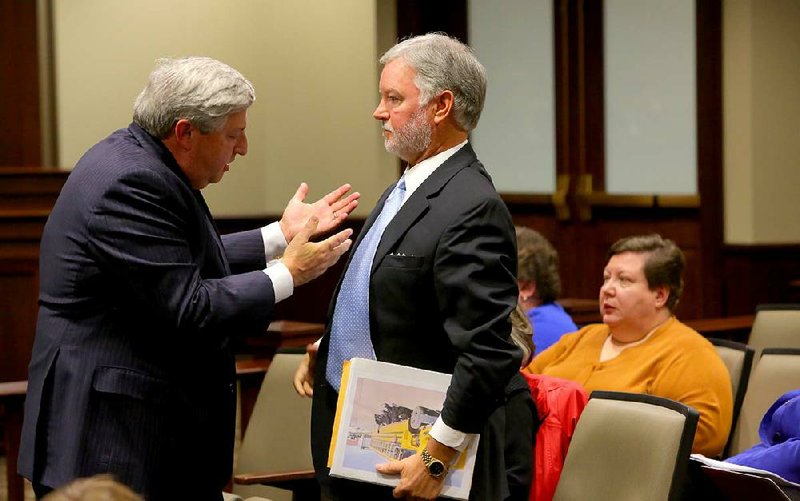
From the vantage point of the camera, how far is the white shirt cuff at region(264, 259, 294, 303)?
238 cm

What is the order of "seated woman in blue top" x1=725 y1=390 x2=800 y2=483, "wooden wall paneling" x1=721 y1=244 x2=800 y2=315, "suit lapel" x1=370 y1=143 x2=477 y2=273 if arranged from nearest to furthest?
"suit lapel" x1=370 y1=143 x2=477 y2=273 → "seated woman in blue top" x1=725 y1=390 x2=800 y2=483 → "wooden wall paneling" x1=721 y1=244 x2=800 y2=315

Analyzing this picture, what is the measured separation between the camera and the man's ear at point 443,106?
2.32m

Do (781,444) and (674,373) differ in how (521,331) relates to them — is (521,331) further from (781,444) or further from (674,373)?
(781,444)

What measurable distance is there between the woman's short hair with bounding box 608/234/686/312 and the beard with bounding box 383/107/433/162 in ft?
4.40

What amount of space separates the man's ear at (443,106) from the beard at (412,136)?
→ 0.02 metres

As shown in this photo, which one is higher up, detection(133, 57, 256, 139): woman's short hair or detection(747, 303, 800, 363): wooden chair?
detection(133, 57, 256, 139): woman's short hair

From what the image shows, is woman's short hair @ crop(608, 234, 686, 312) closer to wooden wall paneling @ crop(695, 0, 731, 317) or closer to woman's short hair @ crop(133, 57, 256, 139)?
woman's short hair @ crop(133, 57, 256, 139)

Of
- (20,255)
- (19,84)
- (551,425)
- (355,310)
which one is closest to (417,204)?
(355,310)

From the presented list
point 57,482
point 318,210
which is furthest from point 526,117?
point 57,482

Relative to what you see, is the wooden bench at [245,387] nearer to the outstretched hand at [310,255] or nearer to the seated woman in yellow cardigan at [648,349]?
the seated woman in yellow cardigan at [648,349]

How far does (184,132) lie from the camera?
236 centimetres

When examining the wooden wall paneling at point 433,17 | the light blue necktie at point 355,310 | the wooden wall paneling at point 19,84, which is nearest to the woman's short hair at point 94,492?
the light blue necktie at point 355,310

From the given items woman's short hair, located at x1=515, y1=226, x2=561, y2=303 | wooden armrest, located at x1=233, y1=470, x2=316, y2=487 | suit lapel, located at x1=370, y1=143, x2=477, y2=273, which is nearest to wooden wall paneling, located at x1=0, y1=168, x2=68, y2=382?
woman's short hair, located at x1=515, y1=226, x2=561, y2=303

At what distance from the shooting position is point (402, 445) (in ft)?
7.50
